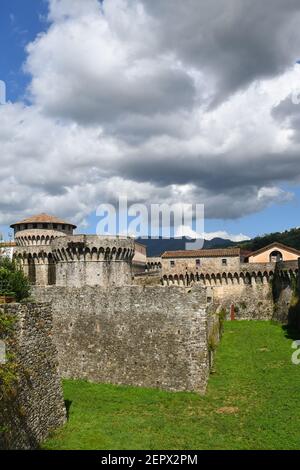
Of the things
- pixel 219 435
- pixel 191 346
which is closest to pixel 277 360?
pixel 191 346

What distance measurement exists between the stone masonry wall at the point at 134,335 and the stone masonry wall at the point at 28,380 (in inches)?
239

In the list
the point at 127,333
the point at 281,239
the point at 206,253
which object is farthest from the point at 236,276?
the point at 281,239

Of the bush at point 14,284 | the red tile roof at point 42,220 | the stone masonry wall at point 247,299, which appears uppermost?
the red tile roof at point 42,220

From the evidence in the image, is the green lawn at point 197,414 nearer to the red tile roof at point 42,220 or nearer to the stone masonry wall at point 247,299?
the stone masonry wall at point 247,299

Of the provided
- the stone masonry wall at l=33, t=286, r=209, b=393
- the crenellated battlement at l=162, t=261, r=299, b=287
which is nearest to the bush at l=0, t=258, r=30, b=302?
the stone masonry wall at l=33, t=286, r=209, b=393

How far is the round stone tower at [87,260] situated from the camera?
4512cm

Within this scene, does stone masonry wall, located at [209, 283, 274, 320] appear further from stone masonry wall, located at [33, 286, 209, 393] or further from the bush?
stone masonry wall, located at [33, 286, 209, 393]

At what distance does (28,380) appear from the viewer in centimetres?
1384

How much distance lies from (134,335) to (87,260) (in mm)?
24259

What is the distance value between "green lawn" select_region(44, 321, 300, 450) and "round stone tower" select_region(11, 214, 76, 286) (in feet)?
103

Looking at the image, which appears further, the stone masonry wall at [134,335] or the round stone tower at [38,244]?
the round stone tower at [38,244]

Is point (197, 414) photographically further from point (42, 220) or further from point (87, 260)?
point (42, 220)

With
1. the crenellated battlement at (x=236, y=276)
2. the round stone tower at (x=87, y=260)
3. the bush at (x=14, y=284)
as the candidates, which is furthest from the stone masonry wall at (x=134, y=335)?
the crenellated battlement at (x=236, y=276)
